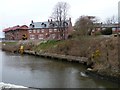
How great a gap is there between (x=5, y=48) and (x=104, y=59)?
43.1 m

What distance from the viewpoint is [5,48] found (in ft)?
216

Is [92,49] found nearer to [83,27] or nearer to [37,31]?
[83,27]

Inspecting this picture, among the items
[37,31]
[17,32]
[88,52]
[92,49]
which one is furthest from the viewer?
[17,32]

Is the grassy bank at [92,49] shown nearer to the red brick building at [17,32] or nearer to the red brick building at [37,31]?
the red brick building at [37,31]

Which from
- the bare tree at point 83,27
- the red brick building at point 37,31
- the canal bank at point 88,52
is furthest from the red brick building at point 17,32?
the bare tree at point 83,27

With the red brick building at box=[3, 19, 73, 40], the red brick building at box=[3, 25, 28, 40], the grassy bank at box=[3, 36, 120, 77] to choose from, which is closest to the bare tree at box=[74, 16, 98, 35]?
the grassy bank at box=[3, 36, 120, 77]

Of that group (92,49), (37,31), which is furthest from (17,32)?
(92,49)

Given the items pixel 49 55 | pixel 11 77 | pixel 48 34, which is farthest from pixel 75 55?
pixel 48 34

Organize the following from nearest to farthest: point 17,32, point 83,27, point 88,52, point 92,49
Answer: point 92,49 → point 88,52 → point 83,27 → point 17,32

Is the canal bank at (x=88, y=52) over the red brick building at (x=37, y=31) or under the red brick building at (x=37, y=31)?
under

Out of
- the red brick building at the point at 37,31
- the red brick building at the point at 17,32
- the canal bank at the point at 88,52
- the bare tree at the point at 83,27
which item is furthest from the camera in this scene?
the red brick building at the point at 17,32

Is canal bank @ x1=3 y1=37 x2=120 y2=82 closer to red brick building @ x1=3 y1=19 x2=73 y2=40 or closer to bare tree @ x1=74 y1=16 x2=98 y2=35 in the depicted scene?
bare tree @ x1=74 y1=16 x2=98 y2=35

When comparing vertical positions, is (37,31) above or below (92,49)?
above

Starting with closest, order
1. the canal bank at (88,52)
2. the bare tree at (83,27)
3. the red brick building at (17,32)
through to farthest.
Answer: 1. the canal bank at (88,52)
2. the bare tree at (83,27)
3. the red brick building at (17,32)
